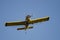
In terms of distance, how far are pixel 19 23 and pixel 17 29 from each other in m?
1.15

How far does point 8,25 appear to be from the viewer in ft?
335

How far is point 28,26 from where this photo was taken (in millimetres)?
101688

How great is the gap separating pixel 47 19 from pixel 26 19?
13.9 ft

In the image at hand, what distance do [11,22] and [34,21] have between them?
380 cm

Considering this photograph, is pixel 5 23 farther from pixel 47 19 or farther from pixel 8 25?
pixel 47 19

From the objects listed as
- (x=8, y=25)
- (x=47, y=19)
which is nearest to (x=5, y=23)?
(x=8, y=25)

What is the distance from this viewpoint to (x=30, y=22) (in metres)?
101

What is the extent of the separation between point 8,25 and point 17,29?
5.30 feet

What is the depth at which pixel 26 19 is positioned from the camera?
10038cm

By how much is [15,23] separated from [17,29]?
3.98ft

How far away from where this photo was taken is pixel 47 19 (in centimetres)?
10281

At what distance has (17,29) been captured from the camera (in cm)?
10219

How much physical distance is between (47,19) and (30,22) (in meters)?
3.41

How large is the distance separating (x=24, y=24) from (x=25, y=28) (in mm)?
677
